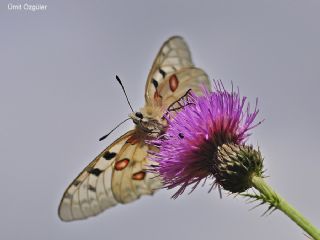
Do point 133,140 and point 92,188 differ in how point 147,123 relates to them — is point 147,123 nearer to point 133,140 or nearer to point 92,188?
point 133,140

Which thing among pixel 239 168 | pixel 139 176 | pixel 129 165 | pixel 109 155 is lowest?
pixel 239 168

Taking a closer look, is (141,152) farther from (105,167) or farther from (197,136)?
(197,136)

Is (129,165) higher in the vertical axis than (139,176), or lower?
higher

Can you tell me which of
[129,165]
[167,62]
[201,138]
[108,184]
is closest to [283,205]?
[201,138]

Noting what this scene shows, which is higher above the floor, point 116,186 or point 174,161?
point 116,186

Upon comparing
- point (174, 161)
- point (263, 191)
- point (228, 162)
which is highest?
point (174, 161)

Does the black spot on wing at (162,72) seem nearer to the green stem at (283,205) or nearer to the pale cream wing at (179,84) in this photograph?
the pale cream wing at (179,84)

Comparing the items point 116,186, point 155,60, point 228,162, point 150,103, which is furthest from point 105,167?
point 228,162

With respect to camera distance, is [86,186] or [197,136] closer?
[197,136]
